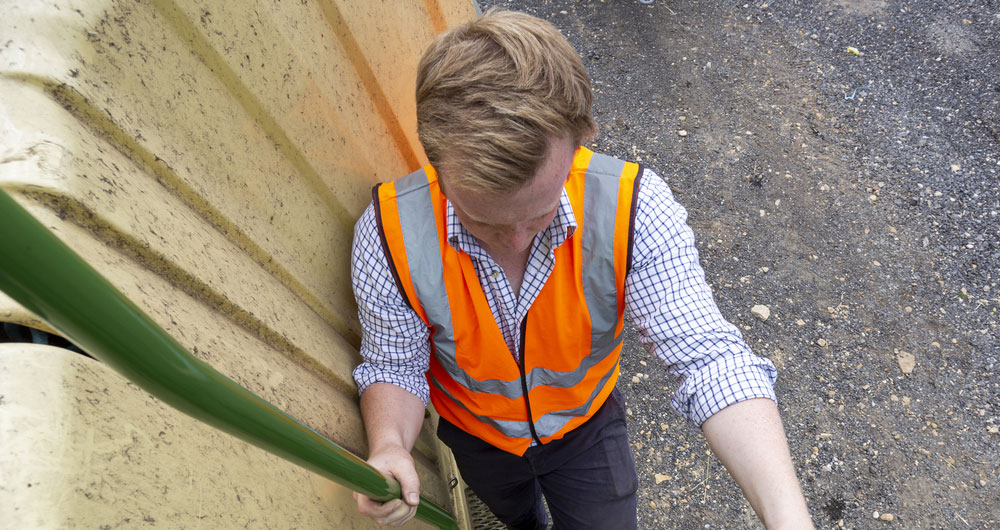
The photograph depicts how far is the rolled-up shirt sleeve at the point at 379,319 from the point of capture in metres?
1.38

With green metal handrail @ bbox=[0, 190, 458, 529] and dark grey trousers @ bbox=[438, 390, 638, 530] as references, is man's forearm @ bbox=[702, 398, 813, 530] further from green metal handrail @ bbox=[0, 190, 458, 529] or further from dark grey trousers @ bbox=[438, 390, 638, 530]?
green metal handrail @ bbox=[0, 190, 458, 529]

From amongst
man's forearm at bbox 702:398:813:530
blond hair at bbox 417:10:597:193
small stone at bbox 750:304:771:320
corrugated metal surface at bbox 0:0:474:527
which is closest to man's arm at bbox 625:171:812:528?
man's forearm at bbox 702:398:813:530

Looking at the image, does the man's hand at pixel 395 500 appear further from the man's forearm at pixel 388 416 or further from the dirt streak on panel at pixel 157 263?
the dirt streak on panel at pixel 157 263

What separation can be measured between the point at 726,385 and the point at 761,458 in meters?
0.15

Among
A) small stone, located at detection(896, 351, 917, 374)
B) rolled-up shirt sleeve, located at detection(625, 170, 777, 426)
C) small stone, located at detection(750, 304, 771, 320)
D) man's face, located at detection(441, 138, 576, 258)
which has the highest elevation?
man's face, located at detection(441, 138, 576, 258)

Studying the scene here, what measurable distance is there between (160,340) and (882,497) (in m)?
2.35

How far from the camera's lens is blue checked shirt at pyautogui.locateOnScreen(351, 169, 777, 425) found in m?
1.36

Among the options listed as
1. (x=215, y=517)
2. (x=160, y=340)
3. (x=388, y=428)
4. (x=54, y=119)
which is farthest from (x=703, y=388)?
(x=54, y=119)

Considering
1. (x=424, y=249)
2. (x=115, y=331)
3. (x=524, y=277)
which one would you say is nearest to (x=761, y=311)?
(x=524, y=277)

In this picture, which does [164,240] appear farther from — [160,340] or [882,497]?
[882,497]

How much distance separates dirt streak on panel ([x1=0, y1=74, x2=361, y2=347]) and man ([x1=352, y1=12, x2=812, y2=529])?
194 millimetres

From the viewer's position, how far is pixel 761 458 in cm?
130

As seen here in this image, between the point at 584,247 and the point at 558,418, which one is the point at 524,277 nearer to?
the point at 584,247

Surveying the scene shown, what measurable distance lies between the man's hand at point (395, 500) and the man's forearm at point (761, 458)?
624 mm
